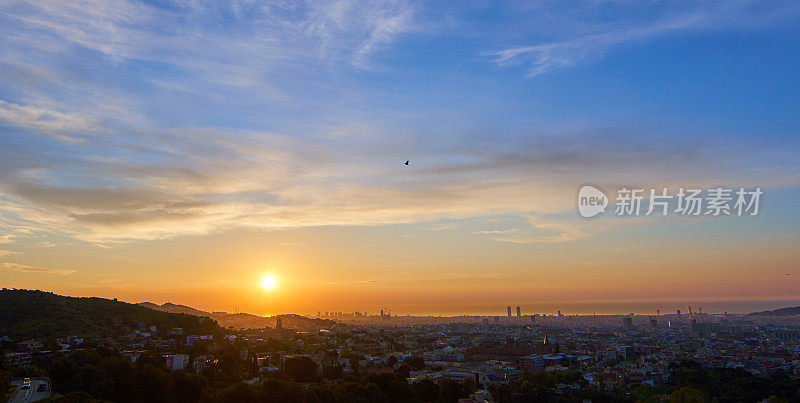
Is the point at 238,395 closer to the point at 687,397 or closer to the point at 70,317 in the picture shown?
the point at 687,397

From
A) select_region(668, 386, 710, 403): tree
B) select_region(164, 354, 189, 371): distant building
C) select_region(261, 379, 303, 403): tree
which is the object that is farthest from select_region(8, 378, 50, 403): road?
select_region(668, 386, 710, 403): tree

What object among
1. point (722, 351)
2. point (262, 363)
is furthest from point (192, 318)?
point (722, 351)

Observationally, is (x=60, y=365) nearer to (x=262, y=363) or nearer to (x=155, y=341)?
(x=262, y=363)

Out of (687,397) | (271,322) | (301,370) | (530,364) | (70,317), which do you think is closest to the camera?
(687,397)

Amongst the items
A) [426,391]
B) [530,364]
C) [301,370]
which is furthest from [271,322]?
[426,391]

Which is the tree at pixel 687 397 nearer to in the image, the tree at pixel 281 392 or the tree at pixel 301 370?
the tree at pixel 281 392

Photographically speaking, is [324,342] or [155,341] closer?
[155,341]

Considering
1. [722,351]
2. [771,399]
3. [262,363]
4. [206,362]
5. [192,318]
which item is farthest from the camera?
[722,351]
